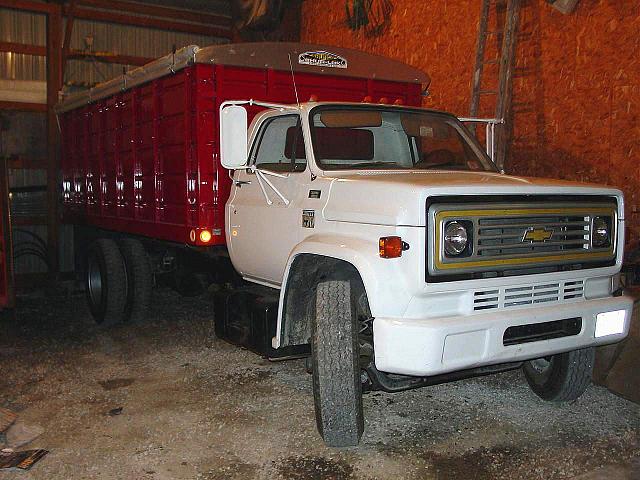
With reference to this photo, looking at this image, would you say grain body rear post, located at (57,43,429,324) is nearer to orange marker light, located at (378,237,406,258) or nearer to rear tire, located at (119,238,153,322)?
rear tire, located at (119,238,153,322)

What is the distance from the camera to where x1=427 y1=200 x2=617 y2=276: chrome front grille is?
3.74 meters

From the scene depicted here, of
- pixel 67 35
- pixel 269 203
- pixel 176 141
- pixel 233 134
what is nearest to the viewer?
pixel 233 134

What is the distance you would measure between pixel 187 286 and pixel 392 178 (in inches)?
151

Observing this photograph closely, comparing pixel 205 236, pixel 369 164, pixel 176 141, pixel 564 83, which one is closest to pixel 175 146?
pixel 176 141

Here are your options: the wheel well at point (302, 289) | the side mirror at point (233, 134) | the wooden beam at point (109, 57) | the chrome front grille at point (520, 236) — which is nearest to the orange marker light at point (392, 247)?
the chrome front grille at point (520, 236)

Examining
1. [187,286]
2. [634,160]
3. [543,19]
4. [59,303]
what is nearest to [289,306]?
[187,286]

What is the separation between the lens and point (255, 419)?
481 cm

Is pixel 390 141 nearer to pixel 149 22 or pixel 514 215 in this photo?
pixel 514 215

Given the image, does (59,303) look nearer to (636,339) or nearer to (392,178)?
(392,178)

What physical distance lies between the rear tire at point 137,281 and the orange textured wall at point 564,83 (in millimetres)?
4330

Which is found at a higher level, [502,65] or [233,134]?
[502,65]

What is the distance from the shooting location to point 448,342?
368 centimetres

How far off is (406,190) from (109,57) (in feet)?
32.3

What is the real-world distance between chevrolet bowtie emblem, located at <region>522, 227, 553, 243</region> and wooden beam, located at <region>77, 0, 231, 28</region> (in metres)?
9.82
